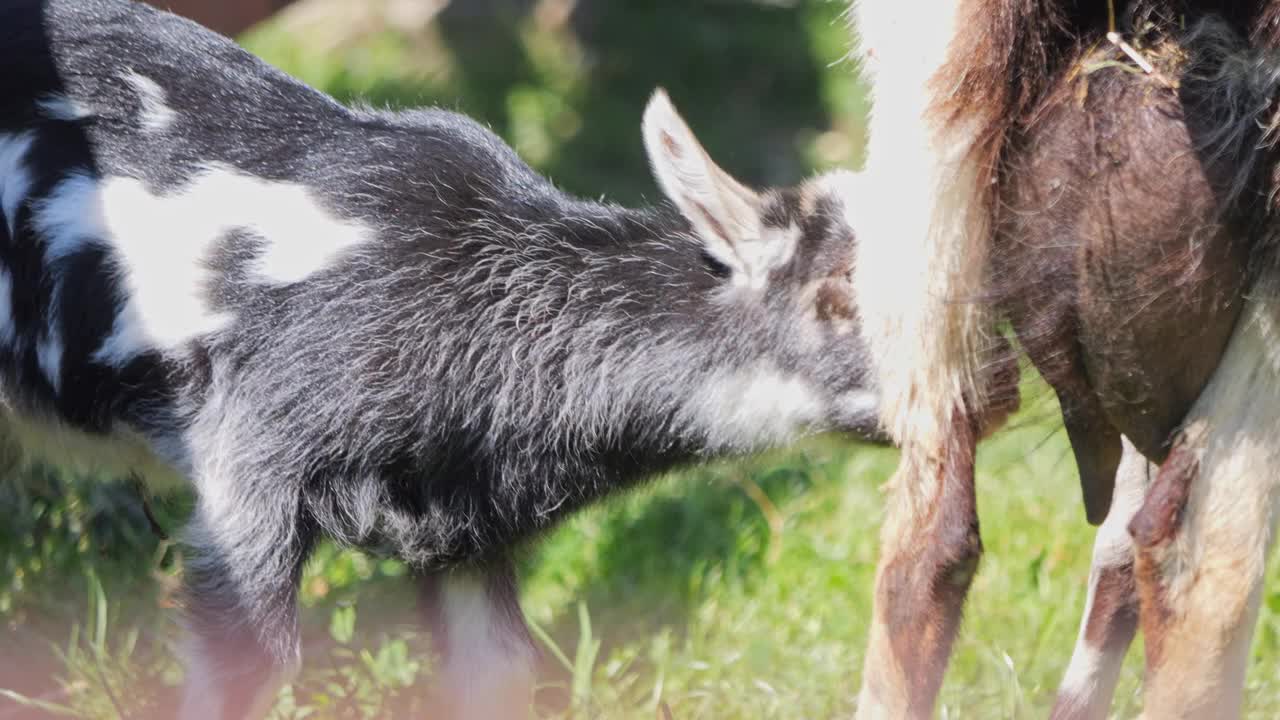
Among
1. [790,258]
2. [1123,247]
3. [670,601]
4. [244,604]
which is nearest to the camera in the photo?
[1123,247]

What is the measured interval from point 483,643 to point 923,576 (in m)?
1.17

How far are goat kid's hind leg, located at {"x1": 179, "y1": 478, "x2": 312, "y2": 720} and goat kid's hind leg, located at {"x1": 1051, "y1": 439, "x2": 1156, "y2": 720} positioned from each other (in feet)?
5.35

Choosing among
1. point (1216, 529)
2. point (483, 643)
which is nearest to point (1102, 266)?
point (1216, 529)

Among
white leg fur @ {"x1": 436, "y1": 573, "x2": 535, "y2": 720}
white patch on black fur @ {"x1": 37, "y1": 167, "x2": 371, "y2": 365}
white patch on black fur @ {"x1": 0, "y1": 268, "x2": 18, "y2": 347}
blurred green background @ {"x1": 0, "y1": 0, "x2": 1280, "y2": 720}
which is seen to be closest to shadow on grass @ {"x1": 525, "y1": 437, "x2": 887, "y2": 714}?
blurred green background @ {"x1": 0, "y1": 0, "x2": 1280, "y2": 720}

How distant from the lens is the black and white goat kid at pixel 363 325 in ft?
11.2

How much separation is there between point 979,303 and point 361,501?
136cm

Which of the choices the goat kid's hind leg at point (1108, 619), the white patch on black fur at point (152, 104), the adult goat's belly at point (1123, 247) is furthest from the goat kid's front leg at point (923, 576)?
the white patch on black fur at point (152, 104)

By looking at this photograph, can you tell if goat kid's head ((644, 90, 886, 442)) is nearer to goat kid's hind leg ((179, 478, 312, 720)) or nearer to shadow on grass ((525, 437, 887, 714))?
shadow on grass ((525, 437, 887, 714))

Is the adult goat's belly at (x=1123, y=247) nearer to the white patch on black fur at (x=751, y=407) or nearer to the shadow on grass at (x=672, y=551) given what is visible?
the white patch on black fur at (x=751, y=407)

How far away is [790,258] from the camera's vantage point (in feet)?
11.5

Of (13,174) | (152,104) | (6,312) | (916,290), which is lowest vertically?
(6,312)

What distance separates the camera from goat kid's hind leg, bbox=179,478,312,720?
3373 mm

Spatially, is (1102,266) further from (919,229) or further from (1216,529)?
(1216,529)

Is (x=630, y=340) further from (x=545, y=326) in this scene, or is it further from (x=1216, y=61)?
(x=1216, y=61)
